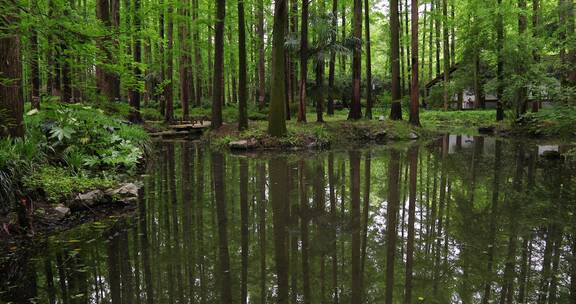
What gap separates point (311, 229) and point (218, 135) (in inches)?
503

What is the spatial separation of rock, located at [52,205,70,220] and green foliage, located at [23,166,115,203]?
0.87ft

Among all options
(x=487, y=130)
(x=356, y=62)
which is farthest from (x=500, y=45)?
(x=356, y=62)

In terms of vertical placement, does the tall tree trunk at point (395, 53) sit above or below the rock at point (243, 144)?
above

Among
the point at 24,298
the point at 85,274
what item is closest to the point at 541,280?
the point at 85,274

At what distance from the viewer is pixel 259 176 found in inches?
405

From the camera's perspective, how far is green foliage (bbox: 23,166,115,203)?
21.5 ft

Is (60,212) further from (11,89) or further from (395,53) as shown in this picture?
(395,53)

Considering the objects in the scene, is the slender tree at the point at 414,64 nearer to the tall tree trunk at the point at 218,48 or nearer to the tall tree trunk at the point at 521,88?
the tall tree trunk at the point at 521,88

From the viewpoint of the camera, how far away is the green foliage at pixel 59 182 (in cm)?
656

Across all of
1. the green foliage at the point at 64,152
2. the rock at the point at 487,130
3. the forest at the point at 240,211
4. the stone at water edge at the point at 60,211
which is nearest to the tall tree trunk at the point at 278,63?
the forest at the point at 240,211

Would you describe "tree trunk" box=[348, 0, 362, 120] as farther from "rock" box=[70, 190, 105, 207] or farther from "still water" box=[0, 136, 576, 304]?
"rock" box=[70, 190, 105, 207]

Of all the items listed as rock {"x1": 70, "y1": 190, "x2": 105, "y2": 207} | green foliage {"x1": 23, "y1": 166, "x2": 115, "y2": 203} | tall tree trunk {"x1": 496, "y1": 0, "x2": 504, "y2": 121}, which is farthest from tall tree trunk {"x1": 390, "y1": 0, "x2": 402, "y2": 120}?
rock {"x1": 70, "y1": 190, "x2": 105, "y2": 207}

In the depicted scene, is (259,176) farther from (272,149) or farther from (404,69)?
(404,69)

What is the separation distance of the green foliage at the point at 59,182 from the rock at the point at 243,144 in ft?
26.5
